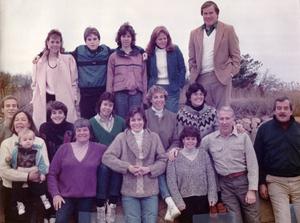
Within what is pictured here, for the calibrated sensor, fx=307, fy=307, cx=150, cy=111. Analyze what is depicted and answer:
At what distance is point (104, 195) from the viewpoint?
374 cm

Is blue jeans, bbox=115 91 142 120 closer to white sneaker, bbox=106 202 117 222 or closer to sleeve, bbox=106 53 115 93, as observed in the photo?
sleeve, bbox=106 53 115 93

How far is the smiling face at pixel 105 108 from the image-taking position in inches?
166

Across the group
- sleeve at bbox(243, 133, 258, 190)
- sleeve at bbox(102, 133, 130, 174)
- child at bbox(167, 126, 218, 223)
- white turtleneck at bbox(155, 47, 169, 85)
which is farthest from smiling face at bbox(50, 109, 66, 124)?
sleeve at bbox(243, 133, 258, 190)

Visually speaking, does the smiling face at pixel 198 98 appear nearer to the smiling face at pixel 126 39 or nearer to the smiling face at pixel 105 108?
the smiling face at pixel 105 108

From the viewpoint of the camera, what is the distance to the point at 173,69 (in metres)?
4.64

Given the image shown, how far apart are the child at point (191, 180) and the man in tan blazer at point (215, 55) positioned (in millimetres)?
1047

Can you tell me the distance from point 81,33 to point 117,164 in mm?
2189

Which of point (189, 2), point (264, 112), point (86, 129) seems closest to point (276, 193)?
point (264, 112)

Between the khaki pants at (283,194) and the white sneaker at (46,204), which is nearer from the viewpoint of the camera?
the white sneaker at (46,204)

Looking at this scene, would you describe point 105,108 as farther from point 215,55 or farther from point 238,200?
point 238,200

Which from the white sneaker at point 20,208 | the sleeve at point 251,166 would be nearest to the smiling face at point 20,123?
the white sneaker at point 20,208

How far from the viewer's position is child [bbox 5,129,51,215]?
3.78m

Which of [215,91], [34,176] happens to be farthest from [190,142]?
[34,176]

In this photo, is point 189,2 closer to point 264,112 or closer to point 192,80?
point 192,80
